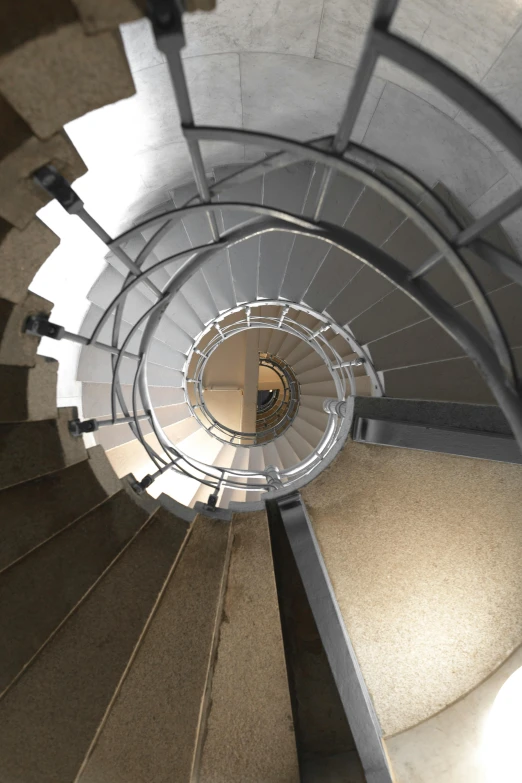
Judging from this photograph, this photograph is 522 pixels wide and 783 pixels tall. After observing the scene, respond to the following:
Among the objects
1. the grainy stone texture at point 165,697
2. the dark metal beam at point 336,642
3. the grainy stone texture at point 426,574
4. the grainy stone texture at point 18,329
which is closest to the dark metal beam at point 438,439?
the grainy stone texture at point 426,574

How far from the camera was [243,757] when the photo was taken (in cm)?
246

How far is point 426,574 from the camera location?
283cm

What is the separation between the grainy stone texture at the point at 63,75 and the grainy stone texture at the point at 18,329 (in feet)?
3.20

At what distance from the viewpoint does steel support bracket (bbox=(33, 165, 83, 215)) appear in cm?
174

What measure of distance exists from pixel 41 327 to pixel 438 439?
2.39 m

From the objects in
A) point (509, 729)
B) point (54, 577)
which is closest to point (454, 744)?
point (509, 729)

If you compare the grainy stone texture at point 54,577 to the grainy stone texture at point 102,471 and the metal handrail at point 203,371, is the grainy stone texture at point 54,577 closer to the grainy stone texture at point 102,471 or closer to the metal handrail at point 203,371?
the grainy stone texture at point 102,471

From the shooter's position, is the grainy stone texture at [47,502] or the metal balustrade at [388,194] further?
the grainy stone texture at [47,502]

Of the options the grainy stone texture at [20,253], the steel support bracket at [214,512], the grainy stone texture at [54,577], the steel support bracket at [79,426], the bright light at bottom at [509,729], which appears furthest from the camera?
the steel support bracket at [214,512]

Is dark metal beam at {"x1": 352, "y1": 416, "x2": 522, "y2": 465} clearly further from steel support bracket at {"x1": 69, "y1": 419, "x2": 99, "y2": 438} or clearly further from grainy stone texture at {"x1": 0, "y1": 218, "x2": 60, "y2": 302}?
grainy stone texture at {"x1": 0, "y1": 218, "x2": 60, "y2": 302}

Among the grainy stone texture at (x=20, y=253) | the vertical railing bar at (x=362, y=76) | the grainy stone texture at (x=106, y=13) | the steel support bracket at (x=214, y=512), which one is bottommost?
the steel support bracket at (x=214, y=512)

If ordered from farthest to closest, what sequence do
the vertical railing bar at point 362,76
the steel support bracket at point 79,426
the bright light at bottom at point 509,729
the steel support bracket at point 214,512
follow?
the steel support bracket at point 214,512 < the steel support bracket at point 79,426 < the bright light at bottom at point 509,729 < the vertical railing bar at point 362,76

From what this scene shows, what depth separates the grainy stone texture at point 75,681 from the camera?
2.23m

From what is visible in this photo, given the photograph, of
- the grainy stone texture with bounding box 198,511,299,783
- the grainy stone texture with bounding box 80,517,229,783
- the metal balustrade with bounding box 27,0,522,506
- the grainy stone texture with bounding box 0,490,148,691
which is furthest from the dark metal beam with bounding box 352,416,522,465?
the grainy stone texture with bounding box 0,490,148,691
